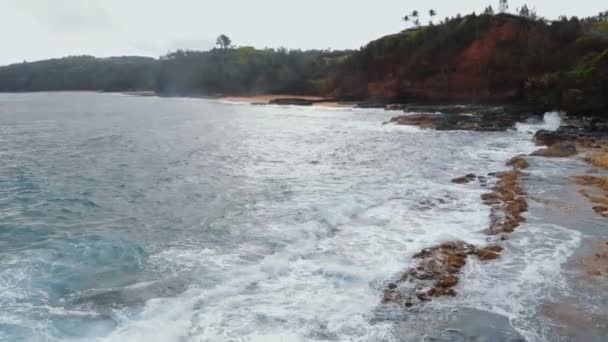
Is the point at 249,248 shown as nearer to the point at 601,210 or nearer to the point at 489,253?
the point at 489,253

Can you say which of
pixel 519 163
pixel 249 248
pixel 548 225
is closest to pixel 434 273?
pixel 249 248

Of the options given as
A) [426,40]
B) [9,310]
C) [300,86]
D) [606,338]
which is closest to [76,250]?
[9,310]

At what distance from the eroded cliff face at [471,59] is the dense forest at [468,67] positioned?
0.32 feet

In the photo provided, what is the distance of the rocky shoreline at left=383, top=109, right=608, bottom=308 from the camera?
8344 millimetres

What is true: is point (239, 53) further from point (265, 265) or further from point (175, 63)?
point (265, 265)

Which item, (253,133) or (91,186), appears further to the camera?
(253,133)

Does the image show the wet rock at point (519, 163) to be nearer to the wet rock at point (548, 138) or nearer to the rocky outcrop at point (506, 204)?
the rocky outcrop at point (506, 204)

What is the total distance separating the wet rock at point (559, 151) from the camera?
20.9 metres

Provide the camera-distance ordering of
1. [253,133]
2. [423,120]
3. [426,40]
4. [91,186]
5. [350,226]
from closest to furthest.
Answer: [350,226], [91,186], [253,133], [423,120], [426,40]

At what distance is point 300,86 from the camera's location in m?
81.8

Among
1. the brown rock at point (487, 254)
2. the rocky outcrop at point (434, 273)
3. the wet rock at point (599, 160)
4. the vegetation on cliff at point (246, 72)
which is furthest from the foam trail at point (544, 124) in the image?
the vegetation on cliff at point (246, 72)

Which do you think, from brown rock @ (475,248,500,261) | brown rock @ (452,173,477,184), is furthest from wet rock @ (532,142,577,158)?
brown rock @ (475,248,500,261)

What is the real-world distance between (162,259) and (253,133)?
24533 mm

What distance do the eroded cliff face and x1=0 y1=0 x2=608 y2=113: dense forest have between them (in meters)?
0.10
